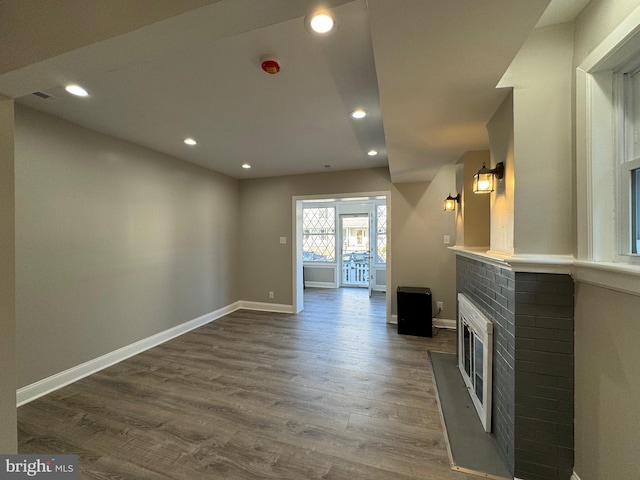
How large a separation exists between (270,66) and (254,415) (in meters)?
2.52

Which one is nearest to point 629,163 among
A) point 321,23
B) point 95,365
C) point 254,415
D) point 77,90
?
point 321,23

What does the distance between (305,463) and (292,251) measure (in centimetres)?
338

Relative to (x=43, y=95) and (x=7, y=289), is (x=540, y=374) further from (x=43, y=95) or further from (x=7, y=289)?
(x=43, y=95)

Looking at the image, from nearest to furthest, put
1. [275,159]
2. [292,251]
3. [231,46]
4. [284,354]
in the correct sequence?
1. [231,46]
2. [284,354]
3. [275,159]
4. [292,251]

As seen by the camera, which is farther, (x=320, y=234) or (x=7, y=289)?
(x=320, y=234)

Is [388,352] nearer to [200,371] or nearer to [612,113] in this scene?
[200,371]

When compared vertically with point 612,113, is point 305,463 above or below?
below

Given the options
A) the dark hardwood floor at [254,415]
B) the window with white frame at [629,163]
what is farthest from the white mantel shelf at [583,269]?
the dark hardwood floor at [254,415]

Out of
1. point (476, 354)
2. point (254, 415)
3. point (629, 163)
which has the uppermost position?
point (629, 163)

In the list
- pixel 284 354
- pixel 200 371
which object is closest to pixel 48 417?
pixel 200 371

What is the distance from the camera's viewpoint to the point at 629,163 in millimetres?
1129

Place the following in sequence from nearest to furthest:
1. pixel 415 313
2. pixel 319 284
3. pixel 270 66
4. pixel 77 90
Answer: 1. pixel 270 66
2. pixel 77 90
3. pixel 415 313
4. pixel 319 284

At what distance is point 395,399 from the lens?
7.24ft

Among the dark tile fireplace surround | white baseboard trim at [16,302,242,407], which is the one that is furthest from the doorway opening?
the dark tile fireplace surround
